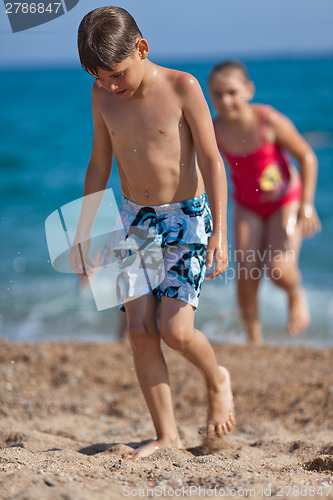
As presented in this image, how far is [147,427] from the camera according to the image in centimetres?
348

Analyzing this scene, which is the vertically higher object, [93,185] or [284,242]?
[93,185]

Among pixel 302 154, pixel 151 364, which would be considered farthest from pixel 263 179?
pixel 151 364

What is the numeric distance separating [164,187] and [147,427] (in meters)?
1.49

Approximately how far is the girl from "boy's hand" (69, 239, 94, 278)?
1.98m

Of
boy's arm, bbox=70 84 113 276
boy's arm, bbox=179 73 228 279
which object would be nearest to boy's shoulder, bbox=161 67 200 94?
boy's arm, bbox=179 73 228 279

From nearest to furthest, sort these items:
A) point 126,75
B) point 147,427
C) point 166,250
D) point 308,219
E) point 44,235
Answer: point 126,75 → point 166,250 → point 44,235 → point 147,427 → point 308,219

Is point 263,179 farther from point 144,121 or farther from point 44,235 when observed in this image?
point 144,121

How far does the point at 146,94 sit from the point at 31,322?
158 inches

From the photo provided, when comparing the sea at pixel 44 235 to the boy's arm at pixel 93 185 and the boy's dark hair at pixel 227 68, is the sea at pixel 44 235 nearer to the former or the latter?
the boy's arm at pixel 93 185

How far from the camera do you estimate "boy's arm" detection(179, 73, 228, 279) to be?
258 centimetres

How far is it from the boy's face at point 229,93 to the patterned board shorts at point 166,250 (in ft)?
6.42

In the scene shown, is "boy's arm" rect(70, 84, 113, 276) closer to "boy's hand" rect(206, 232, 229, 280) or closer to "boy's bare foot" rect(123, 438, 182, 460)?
"boy's hand" rect(206, 232, 229, 280)

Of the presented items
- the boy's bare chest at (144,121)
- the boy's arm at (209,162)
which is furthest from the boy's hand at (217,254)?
the boy's bare chest at (144,121)

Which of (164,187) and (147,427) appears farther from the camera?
(147,427)
